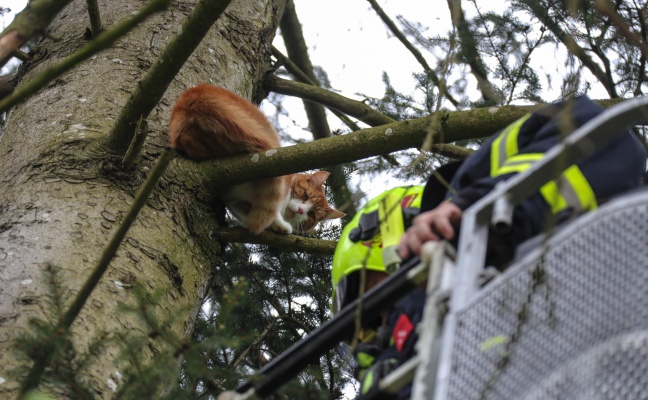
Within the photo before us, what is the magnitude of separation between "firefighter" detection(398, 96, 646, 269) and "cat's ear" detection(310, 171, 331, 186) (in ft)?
10.3

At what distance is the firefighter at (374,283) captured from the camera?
1.81m

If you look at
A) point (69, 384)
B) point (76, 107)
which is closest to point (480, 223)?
point (69, 384)

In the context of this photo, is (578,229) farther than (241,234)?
No

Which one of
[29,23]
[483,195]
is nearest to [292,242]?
[483,195]

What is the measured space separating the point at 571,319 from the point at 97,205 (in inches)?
76.3

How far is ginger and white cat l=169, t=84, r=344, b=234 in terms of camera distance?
3275 millimetres

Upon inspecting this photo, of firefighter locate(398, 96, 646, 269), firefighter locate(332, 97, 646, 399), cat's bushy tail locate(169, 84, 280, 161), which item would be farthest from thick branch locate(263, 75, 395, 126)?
firefighter locate(398, 96, 646, 269)

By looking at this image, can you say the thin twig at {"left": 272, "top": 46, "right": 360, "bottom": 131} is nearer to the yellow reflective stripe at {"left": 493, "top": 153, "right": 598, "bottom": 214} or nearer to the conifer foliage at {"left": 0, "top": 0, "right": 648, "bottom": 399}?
the conifer foliage at {"left": 0, "top": 0, "right": 648, "bottom": 399}

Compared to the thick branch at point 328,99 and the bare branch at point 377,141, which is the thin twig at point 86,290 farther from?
the thick branch at point 328,99

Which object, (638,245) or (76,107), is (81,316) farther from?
(638,245)

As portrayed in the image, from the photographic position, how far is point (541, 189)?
1449 mm

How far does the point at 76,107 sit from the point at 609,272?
253 centimetres

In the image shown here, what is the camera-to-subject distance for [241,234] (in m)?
3.19

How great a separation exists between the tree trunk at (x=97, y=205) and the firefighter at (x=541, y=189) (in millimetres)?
750
